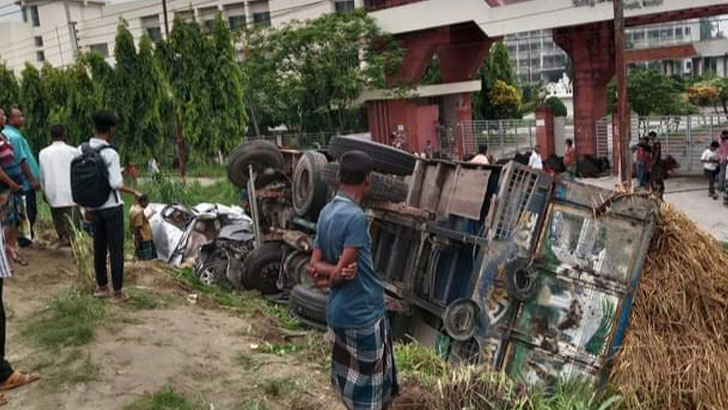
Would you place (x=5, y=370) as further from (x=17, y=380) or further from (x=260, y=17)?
(x=260, y=17)

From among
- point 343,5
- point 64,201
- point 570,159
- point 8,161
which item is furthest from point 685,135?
point 343,5

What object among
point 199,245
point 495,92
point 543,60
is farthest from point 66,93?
point 543,60

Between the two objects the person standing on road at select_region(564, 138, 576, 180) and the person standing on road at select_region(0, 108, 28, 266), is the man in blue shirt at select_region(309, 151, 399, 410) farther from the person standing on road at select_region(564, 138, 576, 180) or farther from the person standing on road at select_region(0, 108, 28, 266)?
the person standing on road at select_region(564, 138, 576, 180)

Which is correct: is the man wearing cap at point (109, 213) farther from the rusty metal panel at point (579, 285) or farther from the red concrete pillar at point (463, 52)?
the red concrete pillar at point (463, 52)

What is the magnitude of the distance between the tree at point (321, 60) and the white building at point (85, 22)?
14.0m

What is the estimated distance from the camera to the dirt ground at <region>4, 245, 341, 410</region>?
3918 millimetres

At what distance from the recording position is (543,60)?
101 m

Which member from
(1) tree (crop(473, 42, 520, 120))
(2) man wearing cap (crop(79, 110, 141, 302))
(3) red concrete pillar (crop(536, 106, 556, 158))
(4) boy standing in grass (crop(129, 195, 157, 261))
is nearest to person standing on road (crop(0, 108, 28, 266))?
(2) man wearing cap (crop(79, 110, 141, 302))

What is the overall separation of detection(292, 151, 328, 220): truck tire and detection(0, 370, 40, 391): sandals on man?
3.54 metres

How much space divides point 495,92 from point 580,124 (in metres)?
14.1

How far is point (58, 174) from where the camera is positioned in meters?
7.18

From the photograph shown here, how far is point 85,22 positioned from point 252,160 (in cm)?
4636

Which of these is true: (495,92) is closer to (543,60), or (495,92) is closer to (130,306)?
(130,306)

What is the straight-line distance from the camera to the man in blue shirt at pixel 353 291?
3.03 metres
